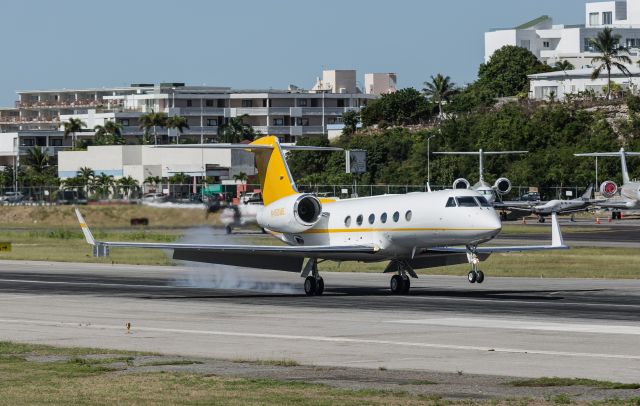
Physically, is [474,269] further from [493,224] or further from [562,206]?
[562,206]

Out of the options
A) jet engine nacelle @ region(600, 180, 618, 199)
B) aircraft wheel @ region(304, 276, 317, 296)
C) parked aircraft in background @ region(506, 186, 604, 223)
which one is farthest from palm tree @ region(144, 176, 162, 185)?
aircraft wheel @ region(304, 276, 317, 296)

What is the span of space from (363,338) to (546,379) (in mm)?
7698

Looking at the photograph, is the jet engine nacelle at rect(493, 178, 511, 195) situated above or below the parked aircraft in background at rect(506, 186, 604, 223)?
above

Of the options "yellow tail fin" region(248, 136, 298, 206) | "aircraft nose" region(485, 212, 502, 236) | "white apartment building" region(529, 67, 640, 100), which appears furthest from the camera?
"white apartment building" region(529, 67, 640, 100)

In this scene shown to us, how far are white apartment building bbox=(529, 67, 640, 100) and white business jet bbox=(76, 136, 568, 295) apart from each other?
131840mm

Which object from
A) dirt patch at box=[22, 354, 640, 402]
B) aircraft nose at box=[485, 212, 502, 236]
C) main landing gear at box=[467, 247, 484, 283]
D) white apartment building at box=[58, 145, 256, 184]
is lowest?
dirt patch at box=[22, 354, 640, 402]

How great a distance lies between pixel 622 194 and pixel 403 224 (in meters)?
72.9

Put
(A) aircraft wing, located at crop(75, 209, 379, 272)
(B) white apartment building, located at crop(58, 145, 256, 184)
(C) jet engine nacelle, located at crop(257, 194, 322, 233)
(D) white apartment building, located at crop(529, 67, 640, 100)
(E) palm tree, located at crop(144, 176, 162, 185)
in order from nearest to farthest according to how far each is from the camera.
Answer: (A) aircraft wing, located at crop(75, 209, 379, 272), (C) jet engine nacelle, located at crop(257, 194, 322, 233), (E) palm tree, located at crop(144, 176, 162, 185), (B) white apartment building, located at crop(58, 145, 256, 184), (D) white apartment building, located at crop(529, 67, 640, 100)

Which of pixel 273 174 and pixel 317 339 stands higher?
pixel 273 174

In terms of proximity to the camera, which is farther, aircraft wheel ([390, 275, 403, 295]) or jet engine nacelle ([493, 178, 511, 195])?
jet engine nacelle ([493, 178, 511, 195])

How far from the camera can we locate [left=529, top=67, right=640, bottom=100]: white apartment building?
17512 centimetres

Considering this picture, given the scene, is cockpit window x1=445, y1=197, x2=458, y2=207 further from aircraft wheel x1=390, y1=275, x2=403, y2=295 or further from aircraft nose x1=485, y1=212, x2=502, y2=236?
aircraft wheel x1=390, y1=275, x2=403, y2=295

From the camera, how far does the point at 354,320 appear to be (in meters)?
33.6

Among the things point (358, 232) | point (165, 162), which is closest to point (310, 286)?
point (358, 232)
